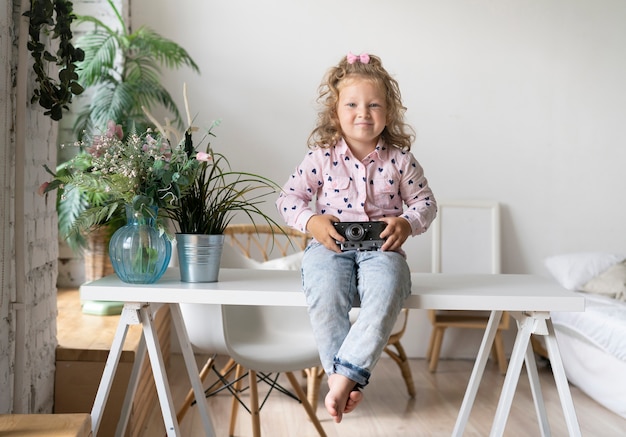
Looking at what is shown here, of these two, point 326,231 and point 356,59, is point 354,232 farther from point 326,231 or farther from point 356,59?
point 356,59

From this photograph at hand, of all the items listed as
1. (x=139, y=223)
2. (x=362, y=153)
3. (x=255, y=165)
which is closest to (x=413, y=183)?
(x=362, y=153)

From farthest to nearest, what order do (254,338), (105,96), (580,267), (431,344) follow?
1. (431,344)
2. (580,267)
3. (105,96)
4. (254,338)

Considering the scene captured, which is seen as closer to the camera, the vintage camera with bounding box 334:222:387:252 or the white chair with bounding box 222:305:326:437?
the vintage camera with bounding box 334:222:387:252

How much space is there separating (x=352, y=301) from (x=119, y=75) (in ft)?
7.19

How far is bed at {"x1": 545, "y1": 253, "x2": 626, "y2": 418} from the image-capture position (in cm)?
319

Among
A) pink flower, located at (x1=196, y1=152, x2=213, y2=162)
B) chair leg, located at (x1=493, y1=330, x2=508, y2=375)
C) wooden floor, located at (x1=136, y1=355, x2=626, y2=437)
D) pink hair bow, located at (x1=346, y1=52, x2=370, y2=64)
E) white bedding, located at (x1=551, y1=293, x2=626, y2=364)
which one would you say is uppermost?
pink hair bow, located at (x1=346, y1=52, x2=370, y2=64)

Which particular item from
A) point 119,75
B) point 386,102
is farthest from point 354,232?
point 119,75

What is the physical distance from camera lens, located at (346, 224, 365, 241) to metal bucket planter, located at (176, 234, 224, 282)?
1.12 ft

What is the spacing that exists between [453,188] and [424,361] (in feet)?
3.16

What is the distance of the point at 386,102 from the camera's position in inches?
82.4

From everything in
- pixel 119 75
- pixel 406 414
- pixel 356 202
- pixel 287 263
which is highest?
pixel 119 75

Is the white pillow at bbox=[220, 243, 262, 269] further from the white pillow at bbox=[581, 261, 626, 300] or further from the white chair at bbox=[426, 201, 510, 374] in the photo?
the white pillow at bbox=[581, 261, 626, 300]

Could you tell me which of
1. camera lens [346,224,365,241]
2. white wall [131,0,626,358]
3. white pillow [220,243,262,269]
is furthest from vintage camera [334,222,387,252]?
white wall [131,0,626,358]

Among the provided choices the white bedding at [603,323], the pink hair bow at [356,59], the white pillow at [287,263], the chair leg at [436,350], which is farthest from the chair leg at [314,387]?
the pink hair bow at [356,59]
